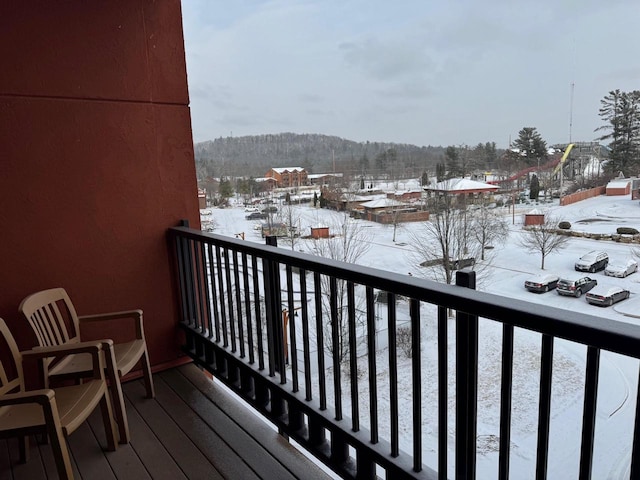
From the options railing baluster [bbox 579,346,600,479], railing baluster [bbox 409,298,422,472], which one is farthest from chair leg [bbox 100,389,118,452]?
railing baluster [bbox 579,346,600,479]

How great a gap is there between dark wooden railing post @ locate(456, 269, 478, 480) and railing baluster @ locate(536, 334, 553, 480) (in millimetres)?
185

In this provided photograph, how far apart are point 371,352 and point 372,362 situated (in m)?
0.04

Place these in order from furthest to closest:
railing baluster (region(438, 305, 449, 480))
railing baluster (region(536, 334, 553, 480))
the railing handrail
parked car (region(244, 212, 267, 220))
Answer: parked car (region(244, 212, 267, 220)) < railing baluster (region(438, 305, 449, 480)) < railing baluster (region(536, 334, 553, 480)) < the railing handrail

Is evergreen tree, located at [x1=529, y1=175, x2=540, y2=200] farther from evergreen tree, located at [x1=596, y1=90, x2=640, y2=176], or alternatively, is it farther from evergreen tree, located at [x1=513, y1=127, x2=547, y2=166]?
evergreen tree, located at [x1=596, y1=90, x2=640, y2=176]

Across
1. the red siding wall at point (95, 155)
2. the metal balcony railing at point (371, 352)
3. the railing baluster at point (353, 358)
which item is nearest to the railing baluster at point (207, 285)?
the metal balcony railing at point (371, 352)

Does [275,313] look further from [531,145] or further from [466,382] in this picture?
[531,145]

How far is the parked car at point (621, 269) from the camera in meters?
2.07

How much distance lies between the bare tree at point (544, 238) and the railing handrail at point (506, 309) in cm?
145

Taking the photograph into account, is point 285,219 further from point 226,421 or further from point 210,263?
point 226,421

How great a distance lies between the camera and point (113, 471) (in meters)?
2.08

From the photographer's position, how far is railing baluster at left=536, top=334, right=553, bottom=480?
3.55 ft

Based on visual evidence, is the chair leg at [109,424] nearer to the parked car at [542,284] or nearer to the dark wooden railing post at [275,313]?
the dark wooden railing post at [275,313]

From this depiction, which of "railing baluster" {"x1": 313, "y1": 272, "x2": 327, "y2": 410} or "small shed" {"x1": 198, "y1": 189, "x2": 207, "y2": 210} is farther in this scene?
"small shed" {"x1": 198, "y1": 189, "x2": 207, "y2": 210}

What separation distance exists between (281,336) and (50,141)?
190 cm
